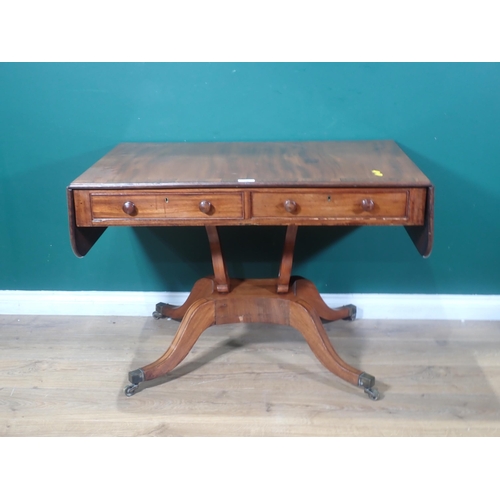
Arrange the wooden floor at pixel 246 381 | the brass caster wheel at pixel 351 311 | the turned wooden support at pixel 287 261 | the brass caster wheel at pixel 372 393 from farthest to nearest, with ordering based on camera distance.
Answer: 1. the brass caster wheel at pixel 351 311
2. the turned wooden support at pixel 287 261
3. the brass caster wheel at pixel 372 393
4. the wooden floor at pixel 246 381

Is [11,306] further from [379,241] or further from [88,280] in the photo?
[379,241]

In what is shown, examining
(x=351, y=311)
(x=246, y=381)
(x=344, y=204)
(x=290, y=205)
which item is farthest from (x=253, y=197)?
(x=351, y=311)

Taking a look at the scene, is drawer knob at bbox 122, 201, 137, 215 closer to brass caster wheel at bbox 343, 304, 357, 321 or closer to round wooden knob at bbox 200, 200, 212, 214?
round wooden knob at bbox 200, 200, 212, 214

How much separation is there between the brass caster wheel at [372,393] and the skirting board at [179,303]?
589 mm

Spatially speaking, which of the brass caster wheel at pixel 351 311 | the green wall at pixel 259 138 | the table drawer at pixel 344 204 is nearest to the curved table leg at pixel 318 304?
the brass caster wheel at pixel 351 311

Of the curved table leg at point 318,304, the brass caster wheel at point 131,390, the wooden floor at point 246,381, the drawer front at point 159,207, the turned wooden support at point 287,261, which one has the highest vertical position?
the drawer front at point 159,207

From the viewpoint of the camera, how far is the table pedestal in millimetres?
2316

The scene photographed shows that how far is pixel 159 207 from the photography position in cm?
205

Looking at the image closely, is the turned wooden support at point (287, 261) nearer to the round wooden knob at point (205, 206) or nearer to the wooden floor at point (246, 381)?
the wooden floor at point (246, 381)

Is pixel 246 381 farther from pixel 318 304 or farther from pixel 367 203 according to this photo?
pixel 367 203

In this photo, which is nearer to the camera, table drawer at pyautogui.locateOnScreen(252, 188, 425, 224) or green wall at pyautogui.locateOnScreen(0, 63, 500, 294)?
table drawer at pyautogui.locateOnScreen(252, 188, 425, 224)

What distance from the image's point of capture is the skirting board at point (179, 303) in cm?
278

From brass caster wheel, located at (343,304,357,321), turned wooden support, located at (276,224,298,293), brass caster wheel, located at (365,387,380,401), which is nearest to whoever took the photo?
brass caster wheel, located at (365,387,380,401)

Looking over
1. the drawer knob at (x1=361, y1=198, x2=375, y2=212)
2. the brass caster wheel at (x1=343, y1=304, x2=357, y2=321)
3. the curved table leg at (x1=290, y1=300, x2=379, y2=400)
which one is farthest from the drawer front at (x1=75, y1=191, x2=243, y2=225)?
the brass caster wheel at (x1=343, y1=304, x2=357, y2=321)
